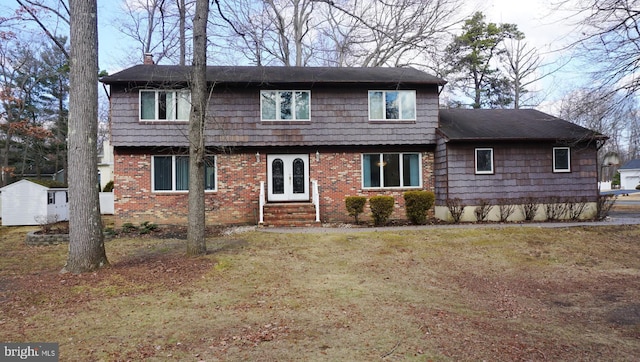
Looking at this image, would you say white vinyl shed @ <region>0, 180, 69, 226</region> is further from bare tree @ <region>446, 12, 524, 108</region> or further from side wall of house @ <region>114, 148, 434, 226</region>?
bare tree @ <region>446, 12, 524, 108</region>

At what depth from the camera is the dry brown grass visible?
4.19 m

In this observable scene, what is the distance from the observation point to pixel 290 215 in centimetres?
1319

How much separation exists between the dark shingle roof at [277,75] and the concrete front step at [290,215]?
4.42 metres

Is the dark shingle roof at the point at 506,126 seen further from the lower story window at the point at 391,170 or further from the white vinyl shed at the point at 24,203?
the white vinyl shed at the point at 24,203

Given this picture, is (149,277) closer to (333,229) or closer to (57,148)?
(333,229)

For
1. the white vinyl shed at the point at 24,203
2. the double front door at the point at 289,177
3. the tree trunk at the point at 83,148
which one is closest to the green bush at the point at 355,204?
the double front door at the point at 289,177

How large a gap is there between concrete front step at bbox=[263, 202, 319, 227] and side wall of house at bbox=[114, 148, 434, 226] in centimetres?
89

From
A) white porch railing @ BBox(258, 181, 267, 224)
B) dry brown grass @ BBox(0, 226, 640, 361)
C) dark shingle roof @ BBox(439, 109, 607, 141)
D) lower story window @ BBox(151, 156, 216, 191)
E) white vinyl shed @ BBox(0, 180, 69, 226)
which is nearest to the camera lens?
dry brown grass @ BBox(0, 226, 640, 361)

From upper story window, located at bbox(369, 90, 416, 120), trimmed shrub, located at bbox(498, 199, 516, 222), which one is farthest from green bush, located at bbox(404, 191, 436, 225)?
upper story window, located at bbox(369, 90, 416, 120)

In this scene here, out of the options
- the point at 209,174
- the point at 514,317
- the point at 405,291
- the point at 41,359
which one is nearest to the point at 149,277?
the point at 41,359

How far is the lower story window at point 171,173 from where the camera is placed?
13.9 m

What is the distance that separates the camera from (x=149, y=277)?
682 cm

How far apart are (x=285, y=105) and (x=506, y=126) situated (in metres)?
8.71

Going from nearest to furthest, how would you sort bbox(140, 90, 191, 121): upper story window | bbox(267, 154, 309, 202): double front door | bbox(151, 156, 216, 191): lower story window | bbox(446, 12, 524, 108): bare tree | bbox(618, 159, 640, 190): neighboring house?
bbox(140, 90, 191, 121): upper story window → bbox(151, 156, 216, 191): lower story window → bbox(267, 154, 309, 202): double front door → bbox(446, 12, 524, 108): bare tree → bbox(618, 159, 640, 190): neighboring house
